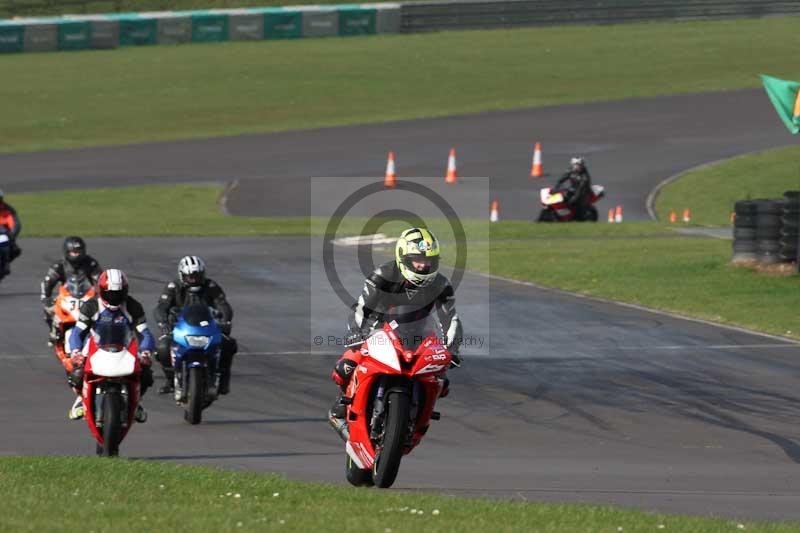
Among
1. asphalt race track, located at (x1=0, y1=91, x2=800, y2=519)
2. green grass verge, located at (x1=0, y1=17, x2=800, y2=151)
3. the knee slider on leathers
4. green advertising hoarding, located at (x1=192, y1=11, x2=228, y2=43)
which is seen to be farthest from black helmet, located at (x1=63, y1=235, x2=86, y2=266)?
green advertising hoarding, located at (x1=192, y1=11, x2=228, y2=43)

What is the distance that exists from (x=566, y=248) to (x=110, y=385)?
16.0 meters

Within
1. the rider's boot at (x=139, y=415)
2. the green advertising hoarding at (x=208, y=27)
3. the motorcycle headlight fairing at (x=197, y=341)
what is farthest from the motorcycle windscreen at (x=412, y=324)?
the green advertising hoarding at (x=208, y=27)

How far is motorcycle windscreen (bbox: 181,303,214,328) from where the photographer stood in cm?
1410

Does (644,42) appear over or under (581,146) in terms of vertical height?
over

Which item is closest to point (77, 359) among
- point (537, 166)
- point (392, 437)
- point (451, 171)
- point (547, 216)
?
point (392, 437)

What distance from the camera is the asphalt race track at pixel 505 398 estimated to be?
37.7 feet

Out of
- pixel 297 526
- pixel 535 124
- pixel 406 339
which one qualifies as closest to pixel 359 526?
pixel 297 526

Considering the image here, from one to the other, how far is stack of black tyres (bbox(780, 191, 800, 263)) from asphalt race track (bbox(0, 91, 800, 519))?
2847 millimetres

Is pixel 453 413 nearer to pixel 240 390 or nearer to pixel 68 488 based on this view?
pixel 240 390

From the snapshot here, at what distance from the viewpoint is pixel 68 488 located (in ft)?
31.4

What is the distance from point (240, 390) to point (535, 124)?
30.7 m

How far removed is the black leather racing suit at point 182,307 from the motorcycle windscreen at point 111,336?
1.98m

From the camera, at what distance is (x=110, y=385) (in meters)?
11.8

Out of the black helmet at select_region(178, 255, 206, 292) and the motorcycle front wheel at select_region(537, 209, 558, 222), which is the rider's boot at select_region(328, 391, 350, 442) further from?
the motorcycle front wheel at select_region(537, 209, 558, 222)
